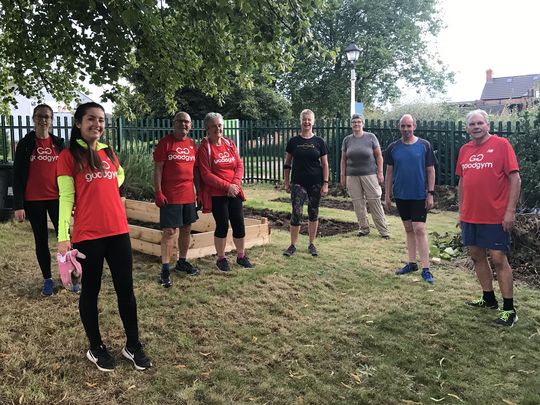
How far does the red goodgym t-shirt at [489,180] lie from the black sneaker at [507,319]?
911mm

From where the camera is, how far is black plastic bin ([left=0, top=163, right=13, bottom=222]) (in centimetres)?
909

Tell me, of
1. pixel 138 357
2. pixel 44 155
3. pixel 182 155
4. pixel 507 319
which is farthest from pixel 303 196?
pixel 138 357

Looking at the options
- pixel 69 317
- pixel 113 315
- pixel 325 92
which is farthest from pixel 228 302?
pixel 325 92

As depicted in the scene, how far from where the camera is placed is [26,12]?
19.6ft

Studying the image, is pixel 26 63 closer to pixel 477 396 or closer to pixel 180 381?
pixel 180 381

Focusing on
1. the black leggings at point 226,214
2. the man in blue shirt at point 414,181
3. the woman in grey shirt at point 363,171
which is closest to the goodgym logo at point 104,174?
the black leggings at point 226,214

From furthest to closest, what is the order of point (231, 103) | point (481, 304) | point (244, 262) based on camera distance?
point (231, 103) → point (244, 262) → point (481, 304)

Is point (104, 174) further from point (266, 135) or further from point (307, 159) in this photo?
point (266, 135)

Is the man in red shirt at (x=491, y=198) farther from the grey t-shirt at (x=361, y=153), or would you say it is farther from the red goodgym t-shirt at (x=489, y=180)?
the grey t-shirt at (x=361, y=153)

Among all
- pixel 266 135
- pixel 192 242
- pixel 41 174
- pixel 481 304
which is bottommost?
pixel 481 304

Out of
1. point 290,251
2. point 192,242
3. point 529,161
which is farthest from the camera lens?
point 529,161

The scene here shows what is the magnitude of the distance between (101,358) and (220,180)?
2682 mm

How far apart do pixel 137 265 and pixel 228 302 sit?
→ 187cm

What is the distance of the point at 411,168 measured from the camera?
5867mm
